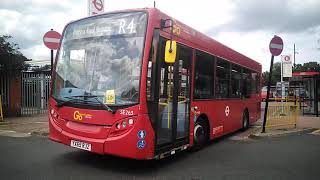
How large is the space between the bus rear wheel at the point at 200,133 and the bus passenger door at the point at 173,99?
2.00ft

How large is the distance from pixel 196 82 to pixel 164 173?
2.69 meters

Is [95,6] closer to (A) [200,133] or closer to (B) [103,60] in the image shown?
(B) [103,60]

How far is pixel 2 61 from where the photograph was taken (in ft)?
56.3

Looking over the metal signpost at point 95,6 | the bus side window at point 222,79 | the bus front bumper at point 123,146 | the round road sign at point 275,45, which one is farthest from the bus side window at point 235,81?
the bus front bumper at point 123,146

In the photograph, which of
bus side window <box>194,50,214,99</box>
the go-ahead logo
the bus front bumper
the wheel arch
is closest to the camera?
the bus front bumper

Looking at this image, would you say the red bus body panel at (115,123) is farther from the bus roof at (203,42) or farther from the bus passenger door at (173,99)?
the bus passenger door at (173,99)

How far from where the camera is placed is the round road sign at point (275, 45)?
43.7ft

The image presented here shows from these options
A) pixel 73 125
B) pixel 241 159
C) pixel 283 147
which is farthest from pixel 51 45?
pixel 283 147

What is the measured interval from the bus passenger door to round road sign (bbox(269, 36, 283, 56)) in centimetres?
550

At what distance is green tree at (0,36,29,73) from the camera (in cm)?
1715

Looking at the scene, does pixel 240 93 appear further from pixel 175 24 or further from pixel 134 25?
pixel 134 25

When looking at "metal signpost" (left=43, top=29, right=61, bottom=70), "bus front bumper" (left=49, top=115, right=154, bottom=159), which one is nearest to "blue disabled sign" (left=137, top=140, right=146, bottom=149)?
"bus front bumper" (left=49, top=115, right=154, bottom=159)

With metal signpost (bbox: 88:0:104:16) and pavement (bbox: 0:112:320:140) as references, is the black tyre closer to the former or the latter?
pavement (bbox: 0:112:320:140)

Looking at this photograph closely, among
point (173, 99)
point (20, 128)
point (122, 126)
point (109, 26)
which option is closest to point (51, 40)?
point (109, 26)
